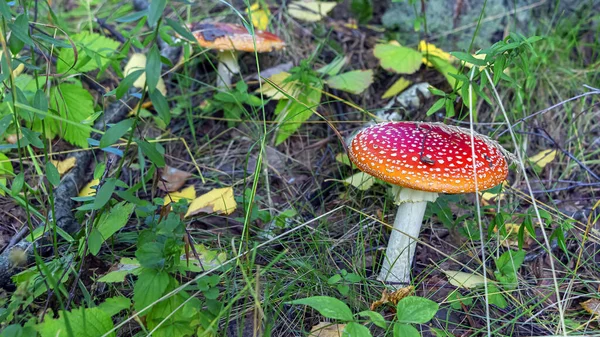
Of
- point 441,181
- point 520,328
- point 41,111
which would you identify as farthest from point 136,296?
point 520,328

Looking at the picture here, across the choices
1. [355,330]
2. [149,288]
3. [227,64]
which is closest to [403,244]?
[355,330]

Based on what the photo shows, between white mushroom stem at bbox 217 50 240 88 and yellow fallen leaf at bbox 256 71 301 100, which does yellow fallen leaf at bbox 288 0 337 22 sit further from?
yellow fallen leaf at bbox 256 71 301 100

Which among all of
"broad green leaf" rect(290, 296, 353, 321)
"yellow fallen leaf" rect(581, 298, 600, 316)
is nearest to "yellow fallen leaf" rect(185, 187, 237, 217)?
"broad green leaf" rect(290, 296, 353, 321)

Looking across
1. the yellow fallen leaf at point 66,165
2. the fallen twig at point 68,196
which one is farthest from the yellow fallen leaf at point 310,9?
the yellow fallen leaf at point 66,165

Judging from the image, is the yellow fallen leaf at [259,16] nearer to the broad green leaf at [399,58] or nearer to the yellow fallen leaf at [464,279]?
the broad green leaf at [399,58]

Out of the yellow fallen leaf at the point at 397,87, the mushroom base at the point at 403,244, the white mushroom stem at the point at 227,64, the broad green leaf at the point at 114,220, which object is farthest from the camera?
the white mushroom stem at the point at 227,64

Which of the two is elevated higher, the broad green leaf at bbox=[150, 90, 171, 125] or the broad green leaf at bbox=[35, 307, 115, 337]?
the broad green leaf at bbox=[150, 90, 171, 125]

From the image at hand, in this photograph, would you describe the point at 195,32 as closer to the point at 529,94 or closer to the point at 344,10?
the point at 344,10
